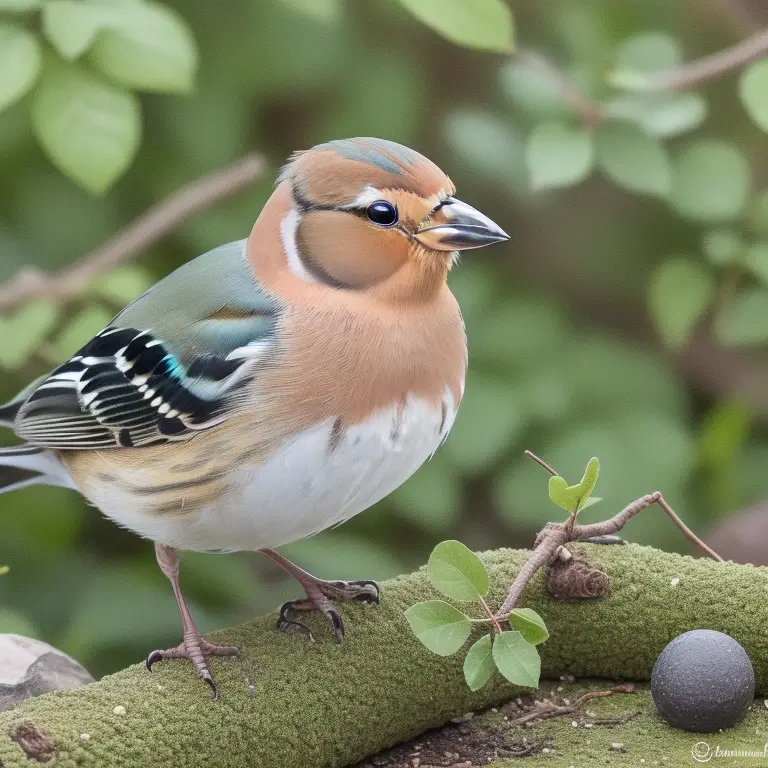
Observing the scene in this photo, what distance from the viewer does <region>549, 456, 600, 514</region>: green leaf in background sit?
208 cm

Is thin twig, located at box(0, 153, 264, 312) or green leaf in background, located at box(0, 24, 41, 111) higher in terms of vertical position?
green leaf in background, located at box(0, 24, 41, 111)

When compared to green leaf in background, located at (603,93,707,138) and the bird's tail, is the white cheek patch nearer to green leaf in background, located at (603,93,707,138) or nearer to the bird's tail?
the bird's tail

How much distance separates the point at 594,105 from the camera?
3146 mm

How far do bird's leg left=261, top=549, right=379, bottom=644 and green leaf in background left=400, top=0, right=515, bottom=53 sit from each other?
120cm

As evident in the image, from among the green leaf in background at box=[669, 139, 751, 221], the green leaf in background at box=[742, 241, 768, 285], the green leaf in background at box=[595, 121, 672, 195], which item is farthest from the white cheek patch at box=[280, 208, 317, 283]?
the green leaf in background at box=[742, 241, 768, 285]

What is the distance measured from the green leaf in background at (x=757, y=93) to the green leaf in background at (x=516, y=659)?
1330 millimetres

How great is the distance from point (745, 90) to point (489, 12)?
0.59 m

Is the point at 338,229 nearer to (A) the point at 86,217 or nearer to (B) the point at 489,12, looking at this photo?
(B) the point at 489,12

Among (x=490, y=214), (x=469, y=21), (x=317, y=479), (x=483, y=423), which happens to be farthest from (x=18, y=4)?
(x=490, y=214)

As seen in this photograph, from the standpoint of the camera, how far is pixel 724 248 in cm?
342

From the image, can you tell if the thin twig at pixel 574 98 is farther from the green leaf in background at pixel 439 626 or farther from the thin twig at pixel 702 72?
the green leaf in background at pixel 439 626

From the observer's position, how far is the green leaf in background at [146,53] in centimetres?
280

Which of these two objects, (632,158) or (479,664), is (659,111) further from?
(479,664)

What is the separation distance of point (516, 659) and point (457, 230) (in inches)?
27.8
